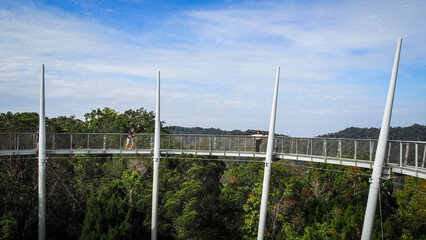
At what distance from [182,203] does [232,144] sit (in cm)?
1530

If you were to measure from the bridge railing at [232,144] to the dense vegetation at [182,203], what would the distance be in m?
2.78

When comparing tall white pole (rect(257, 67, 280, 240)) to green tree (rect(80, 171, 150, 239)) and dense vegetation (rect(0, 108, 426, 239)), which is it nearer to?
dense vegetation (rect(0, 108, 426, 239))

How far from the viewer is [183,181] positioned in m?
Answer: 45.5

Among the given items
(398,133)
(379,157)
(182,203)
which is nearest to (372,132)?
(398,133)

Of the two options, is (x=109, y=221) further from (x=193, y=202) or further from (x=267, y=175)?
(x=267, y=175)

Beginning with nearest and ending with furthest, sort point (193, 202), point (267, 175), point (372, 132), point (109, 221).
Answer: point (267, 175) → point (109, 221) → point (193, 202) → point (372, 132)


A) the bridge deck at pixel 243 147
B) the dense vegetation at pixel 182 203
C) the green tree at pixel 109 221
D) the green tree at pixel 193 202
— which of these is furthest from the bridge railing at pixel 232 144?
the green tree at pixel 193 202

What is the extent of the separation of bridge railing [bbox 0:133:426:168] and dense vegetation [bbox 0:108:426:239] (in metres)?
2.78

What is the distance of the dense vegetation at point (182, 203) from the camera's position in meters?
32.4

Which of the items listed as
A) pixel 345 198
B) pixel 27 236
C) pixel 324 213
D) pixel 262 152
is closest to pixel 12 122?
pixel 27 236

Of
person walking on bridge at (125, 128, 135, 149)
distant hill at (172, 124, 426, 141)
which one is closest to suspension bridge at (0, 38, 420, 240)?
person walking on bridge at (125, 128, 135, 149)

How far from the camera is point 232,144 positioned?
2858 cm

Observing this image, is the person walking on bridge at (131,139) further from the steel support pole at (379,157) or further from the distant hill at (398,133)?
the distant hill at (398,133)

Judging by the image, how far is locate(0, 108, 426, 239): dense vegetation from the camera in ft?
106
